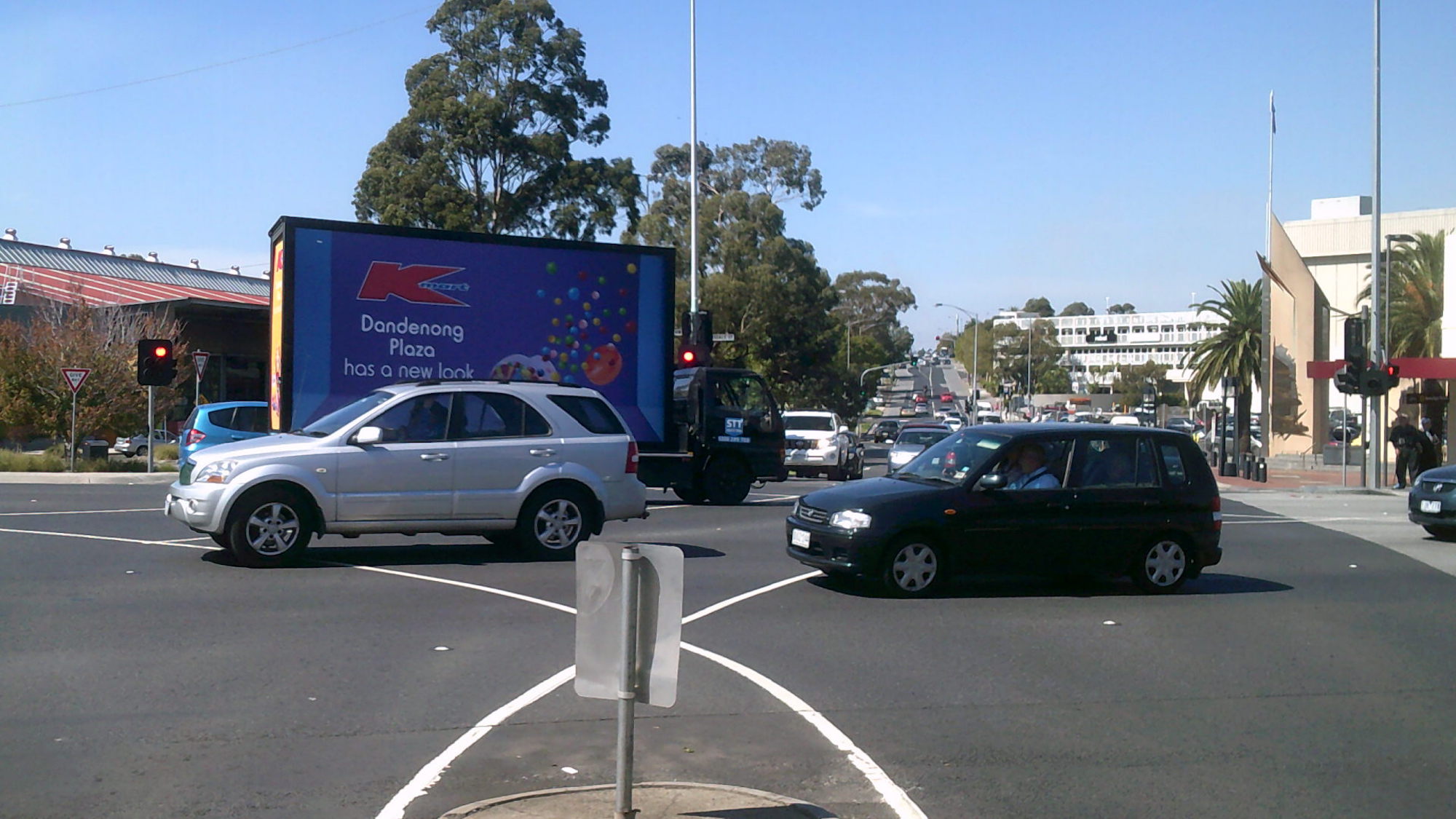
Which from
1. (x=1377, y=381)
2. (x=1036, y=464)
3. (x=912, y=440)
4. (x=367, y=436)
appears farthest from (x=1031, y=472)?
(x=1377, y=381)

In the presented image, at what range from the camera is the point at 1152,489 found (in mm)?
12016

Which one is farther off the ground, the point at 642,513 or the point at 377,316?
the point at 377,316

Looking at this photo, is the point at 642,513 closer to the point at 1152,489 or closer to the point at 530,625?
the point at 530,625

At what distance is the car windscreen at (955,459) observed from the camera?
11727mm

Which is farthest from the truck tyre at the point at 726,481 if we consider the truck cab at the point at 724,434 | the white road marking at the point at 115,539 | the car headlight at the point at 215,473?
the car headlight at the point at 215,473

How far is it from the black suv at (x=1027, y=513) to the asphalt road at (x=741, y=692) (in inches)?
13.4

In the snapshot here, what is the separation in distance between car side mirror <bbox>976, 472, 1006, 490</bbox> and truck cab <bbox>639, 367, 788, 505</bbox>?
919 cm

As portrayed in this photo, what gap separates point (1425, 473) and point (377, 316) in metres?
13.9

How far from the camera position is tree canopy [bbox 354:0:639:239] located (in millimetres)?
40469

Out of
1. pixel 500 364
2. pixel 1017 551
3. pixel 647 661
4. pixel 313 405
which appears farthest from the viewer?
pixel 500 364

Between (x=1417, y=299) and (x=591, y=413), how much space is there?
44.2 metres

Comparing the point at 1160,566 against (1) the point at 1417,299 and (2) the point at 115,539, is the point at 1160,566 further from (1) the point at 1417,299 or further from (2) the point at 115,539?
Answer: (1) the point at 1417,299

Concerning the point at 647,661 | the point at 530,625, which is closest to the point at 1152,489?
the point at 530,625

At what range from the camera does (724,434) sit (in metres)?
20.7
